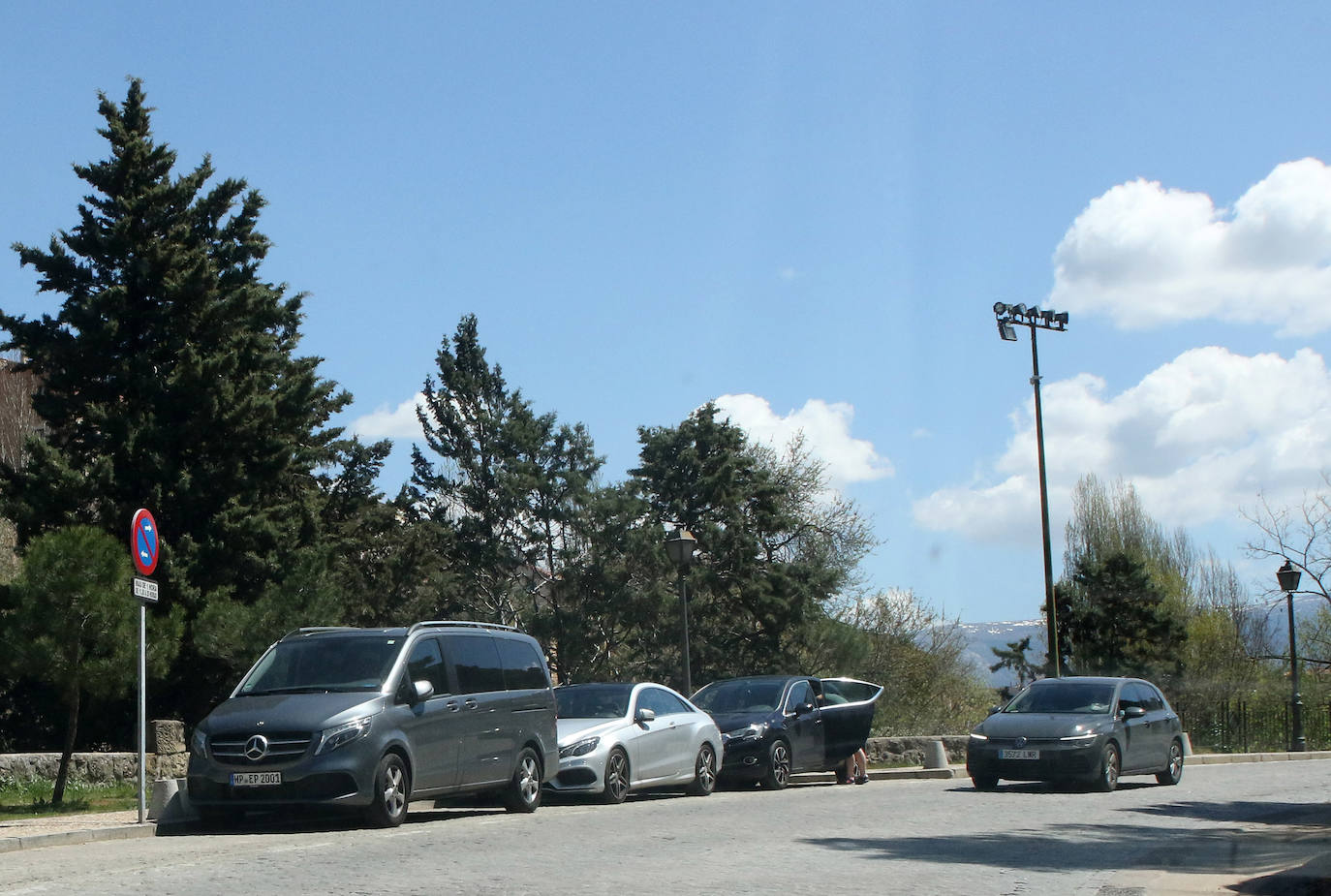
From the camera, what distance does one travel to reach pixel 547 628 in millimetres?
43812

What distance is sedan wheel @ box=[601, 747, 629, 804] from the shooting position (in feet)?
53.0

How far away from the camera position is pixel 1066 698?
19.4m

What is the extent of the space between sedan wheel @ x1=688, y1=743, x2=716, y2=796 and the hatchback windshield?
1.77 meters

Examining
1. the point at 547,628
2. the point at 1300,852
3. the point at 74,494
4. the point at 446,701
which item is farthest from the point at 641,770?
the point at 547,628

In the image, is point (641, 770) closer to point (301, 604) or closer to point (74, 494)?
point (301, 604)

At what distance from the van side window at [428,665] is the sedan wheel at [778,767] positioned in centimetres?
674

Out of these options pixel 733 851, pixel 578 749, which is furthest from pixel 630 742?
pixel 733 851

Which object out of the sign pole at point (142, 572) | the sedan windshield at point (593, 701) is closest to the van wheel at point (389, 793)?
the sign pole at point (142, 572)

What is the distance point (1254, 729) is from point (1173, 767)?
1842 cm

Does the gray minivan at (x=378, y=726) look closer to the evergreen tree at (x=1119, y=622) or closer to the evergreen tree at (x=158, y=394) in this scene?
the evergreen tree at (x=158, y=394)

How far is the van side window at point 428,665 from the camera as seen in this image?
1341cm

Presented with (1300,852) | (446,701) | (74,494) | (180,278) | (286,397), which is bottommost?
(1300,852)

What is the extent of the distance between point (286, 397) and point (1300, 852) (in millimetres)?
23027

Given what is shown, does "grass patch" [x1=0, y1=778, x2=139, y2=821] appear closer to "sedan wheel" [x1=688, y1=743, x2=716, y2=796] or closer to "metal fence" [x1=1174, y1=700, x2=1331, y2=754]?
"sedan wheel" [x1=688, y1=743, x2=716, y2=796]
